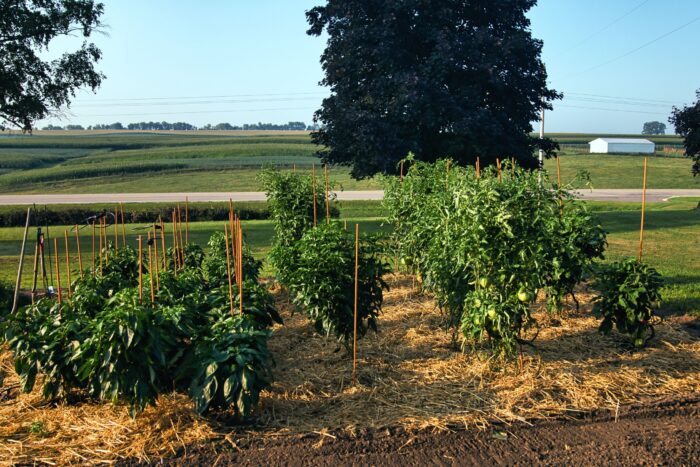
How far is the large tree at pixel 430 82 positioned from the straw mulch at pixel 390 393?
992cm

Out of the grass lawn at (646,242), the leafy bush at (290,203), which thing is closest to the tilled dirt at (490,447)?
the grass lawn at (646,242)

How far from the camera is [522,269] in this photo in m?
6.20

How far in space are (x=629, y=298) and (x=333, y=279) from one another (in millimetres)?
3338

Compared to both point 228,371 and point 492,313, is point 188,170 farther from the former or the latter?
point 228,371

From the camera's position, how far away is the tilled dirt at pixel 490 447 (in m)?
4.73

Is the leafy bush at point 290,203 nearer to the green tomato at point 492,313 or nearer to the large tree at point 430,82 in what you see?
the green tomato at point 492,313

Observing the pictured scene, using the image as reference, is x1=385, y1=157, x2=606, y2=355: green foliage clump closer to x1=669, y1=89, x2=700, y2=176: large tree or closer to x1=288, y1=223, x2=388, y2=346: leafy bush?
x1=288, y1=223, x2=388, y2=346: leafy bush

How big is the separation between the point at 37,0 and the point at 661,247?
1768 cm

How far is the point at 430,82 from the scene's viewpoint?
17.2m

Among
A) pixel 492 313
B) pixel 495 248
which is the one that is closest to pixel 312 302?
pixel 492 313

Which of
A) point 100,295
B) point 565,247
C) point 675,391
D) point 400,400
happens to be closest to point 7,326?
point 100,295

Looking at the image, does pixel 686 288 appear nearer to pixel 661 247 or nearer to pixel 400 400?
pixel 661 247

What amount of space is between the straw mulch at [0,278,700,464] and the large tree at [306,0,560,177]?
9.92 metres

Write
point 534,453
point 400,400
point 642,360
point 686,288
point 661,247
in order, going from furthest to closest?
point 661,247 < point 686,288 < point 642,360 < point 400,400 < point 534,453
